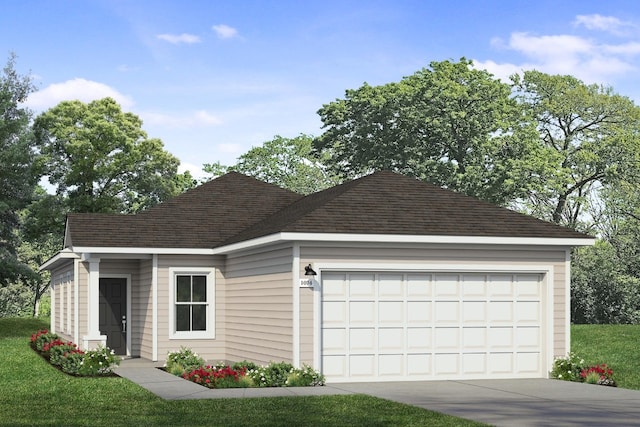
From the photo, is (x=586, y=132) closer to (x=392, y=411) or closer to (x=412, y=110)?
(x=412, y=110)

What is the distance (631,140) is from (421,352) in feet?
105

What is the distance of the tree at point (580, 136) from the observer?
49594 mm

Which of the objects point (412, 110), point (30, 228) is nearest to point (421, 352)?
point (412, 110)

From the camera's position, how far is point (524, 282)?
21.5m

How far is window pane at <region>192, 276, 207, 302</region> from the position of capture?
25969 millimetres

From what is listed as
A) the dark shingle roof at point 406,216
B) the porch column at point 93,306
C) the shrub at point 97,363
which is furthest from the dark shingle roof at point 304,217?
the shrub at point 97,363

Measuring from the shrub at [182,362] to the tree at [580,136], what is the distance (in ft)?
97.0

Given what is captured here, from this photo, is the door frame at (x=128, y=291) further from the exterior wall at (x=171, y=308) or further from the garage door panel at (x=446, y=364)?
the garage door panel at (x=446, y=364)

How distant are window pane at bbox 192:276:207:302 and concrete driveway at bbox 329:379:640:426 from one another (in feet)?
23.9

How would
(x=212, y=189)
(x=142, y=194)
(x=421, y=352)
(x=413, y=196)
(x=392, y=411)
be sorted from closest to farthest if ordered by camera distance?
(x=392, y=411) < (x=421, y=352) < (x=413, y=196) < (x=212, y=189) < (x=142, y=194)

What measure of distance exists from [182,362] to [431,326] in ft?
18.2

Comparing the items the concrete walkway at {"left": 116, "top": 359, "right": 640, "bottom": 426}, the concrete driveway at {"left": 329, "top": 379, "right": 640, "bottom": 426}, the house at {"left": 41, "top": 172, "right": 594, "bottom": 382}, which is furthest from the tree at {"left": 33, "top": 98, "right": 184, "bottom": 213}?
the concrete driveway at {"left": 329, "top": 379, "right": 640, "bottom": 426}

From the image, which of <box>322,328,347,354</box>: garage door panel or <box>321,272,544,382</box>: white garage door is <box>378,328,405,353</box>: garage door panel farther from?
<box>322,328,347,354</box>: garage door panel

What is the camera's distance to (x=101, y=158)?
53.5 m
